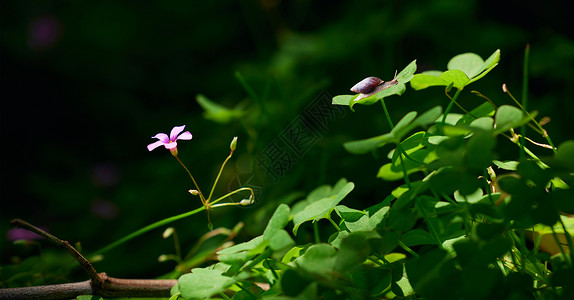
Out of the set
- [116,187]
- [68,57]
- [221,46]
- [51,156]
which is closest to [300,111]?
[116,187]

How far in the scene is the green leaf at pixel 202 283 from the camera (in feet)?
1.51

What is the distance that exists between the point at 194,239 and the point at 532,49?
142 centimetres

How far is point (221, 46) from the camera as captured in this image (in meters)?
2.68

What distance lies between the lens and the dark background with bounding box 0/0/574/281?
1.28 meters

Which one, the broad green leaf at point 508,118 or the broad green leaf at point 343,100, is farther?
the broad green leaf at point 343,100

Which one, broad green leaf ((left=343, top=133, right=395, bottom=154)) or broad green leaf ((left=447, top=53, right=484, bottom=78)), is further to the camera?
broad green leaf ((left=447, top=53, right=484, bottom=78))

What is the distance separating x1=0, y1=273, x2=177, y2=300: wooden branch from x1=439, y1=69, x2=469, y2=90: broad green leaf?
495 millimetres

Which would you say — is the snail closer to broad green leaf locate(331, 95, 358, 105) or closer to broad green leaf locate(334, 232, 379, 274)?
broad green leaf locate(331, 95, 358, 105)

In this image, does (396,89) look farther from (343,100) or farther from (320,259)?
(320,259)

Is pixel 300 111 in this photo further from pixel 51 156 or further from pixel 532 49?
pixel 51 156

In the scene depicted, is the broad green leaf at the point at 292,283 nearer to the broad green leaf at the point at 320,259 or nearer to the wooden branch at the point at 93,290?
the broad green leaf at the point at 320,259

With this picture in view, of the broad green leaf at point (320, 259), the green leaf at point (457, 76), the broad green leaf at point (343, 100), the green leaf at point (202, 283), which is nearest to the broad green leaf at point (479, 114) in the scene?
the green leaf at point (457, 76)

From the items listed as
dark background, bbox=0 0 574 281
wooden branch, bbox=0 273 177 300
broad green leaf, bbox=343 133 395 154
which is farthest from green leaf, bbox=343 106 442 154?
dark background, bbox=0 0 574 281

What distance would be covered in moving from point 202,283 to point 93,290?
0.72ft
